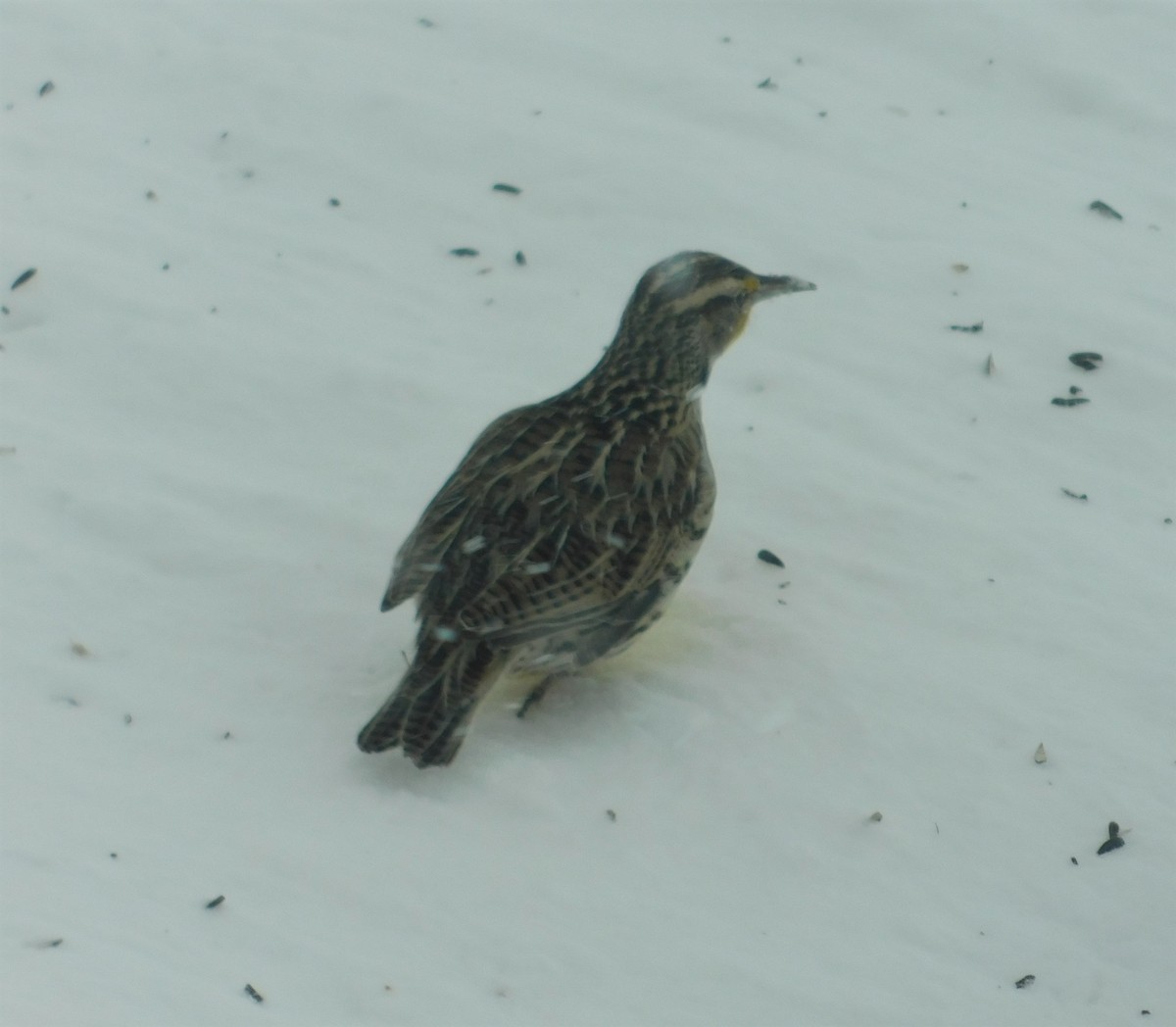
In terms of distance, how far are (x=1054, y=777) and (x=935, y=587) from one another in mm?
1001

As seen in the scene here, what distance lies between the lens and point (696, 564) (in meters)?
5.82

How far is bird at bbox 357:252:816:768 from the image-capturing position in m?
4.71

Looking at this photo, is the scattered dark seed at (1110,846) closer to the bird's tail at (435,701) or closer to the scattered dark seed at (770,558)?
the scattered dark seed at (770,558)

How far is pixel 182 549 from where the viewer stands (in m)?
5.59

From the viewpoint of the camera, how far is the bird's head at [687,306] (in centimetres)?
551

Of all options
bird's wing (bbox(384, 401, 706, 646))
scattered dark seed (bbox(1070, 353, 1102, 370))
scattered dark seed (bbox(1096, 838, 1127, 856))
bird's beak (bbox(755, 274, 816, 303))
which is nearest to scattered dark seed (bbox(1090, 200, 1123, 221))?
scattered dark seed (bbox(1070, 353, 1102, 370))

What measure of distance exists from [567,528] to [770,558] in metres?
1.17

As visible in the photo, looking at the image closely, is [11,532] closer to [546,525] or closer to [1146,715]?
[546,525]

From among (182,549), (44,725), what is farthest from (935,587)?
(44,725)

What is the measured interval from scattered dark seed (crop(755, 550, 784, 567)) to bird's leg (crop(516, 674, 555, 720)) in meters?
1.04

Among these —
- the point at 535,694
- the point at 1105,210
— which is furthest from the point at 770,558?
the point at 1105,210

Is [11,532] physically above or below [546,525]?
below

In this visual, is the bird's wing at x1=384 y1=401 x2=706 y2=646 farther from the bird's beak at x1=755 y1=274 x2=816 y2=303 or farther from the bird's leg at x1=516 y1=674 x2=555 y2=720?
the bird's beak at x1=755 y1=274 x2=816 y2=303

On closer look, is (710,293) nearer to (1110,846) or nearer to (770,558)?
(770,558)
